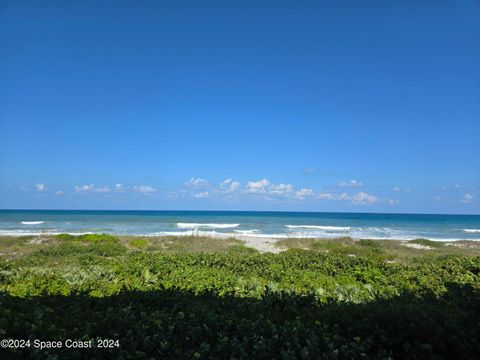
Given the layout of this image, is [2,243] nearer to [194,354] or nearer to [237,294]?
[237,294]

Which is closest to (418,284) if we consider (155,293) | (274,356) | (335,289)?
(335,289)

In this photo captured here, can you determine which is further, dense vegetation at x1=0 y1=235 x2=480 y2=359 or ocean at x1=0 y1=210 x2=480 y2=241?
ocean at x1=0 y1=210 x2=480 y2=241

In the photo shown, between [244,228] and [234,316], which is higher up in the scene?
[234,316]

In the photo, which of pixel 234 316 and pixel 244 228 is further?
pixel 244 228

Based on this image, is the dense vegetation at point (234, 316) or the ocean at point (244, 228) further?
the ocean at point (244, 228)

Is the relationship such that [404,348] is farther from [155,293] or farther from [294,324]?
[155,293]

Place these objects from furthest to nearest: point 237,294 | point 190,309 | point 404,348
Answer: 1. point 237,294
2. point 190,309
3. point 404,348

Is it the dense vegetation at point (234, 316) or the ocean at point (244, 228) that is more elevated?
the dense vegetation at point (234, 316)

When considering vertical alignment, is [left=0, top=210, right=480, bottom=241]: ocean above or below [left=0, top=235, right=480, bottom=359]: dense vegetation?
below

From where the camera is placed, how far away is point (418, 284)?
969cm

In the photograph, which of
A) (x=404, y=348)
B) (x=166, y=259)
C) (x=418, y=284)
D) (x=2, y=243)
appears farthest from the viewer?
(x=2, y=243)

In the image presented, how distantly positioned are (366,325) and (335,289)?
2.93m

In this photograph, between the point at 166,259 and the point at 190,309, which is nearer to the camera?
the point at 190,309

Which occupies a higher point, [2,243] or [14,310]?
[14,310]
